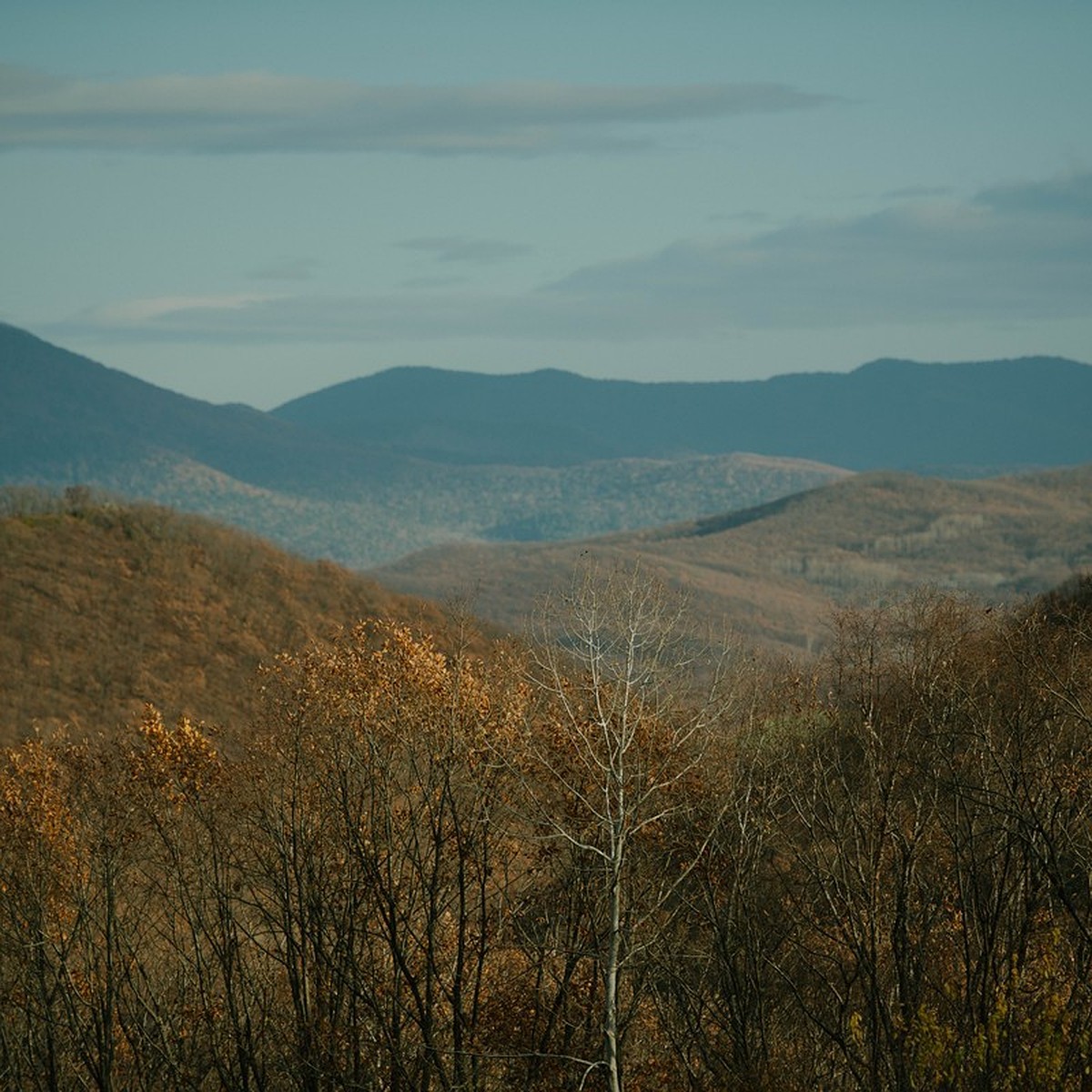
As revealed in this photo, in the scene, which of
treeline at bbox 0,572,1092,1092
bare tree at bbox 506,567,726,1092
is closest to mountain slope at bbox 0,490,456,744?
treeline at bbox 0,572,1092,1092

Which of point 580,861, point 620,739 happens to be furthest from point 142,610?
point 620,739

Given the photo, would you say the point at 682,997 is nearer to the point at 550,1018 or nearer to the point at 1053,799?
the point at 550,1018

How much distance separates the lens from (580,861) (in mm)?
31984

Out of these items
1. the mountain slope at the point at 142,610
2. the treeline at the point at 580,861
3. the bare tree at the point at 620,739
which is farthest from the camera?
the mountain slope at the point at 142,610

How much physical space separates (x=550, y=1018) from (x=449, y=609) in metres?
8.08

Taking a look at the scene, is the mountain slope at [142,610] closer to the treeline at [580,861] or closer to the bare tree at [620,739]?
the treeline at [580,861]

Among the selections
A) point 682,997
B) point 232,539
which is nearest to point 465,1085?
point 682,997

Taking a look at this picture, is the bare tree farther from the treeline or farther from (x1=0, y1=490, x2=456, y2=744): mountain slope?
(x1=0, y1=490, x2=456, y2=744): mountain slope

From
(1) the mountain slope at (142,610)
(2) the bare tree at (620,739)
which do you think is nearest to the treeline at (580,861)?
(2) the bare tree at (620,739)

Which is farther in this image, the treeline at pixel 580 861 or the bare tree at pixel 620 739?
the treeline at pixel 580 861

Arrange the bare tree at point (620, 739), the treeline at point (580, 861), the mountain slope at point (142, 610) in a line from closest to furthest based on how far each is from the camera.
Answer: the bare tree at point (620, 739) < the treeline at point (580, 861) < the mountain slope at point (142, 610)

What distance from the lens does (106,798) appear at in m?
39.2

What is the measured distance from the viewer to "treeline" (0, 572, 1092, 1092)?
2933 cm

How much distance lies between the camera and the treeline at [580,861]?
2933cm
